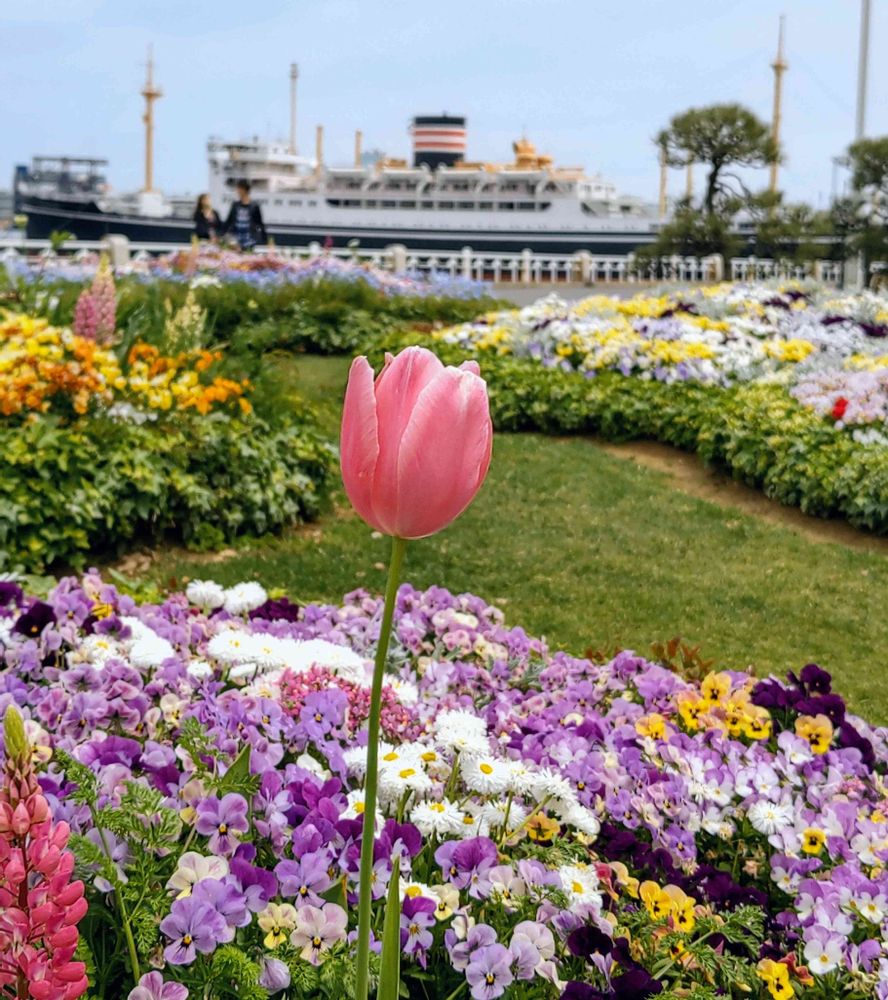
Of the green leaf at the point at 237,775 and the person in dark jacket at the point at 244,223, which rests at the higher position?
the person in dark jacket at the point at 244,223

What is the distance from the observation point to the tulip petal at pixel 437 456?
3.88 feet

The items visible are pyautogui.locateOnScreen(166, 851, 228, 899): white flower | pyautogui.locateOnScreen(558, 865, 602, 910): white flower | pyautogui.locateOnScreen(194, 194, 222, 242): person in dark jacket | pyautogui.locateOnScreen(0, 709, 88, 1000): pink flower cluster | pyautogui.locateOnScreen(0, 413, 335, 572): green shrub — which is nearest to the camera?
pyautogui.locateOnScreen(0, 709, 88, 1000): pink flower cluster

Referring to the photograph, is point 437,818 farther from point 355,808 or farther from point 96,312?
point 96,312

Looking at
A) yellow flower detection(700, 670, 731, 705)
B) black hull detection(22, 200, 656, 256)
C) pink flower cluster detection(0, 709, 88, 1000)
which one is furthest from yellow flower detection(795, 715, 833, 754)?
black hull detection(22, 200, 656, 256)

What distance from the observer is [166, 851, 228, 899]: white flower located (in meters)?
1.72

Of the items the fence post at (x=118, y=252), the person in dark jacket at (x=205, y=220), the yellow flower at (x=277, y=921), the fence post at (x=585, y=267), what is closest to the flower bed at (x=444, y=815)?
the yellow flower at (x=277, y=921)

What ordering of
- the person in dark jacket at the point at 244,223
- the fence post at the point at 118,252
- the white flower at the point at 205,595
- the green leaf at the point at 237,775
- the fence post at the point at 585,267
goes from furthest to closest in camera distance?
1. the fence post at the point at 585,267
2. the person in dark jacket at the point at 244,223
3. the fence post at the point at 118,252
4. the white flower at the point at 205,595
5. the green leaf at the point at 237,775

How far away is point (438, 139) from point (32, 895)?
43.2 m

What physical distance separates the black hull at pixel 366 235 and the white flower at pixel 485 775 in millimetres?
38424

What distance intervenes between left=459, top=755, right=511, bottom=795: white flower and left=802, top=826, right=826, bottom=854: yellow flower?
2.51 ft

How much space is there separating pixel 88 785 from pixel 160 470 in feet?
15.6

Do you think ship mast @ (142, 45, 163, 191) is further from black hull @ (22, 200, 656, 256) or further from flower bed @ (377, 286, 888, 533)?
flower bed @ (377, 286, 888, 533)

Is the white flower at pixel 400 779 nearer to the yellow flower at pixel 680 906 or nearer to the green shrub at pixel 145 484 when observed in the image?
the yellow flower at pixel 680 906

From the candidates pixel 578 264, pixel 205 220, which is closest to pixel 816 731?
pixel 205 220
